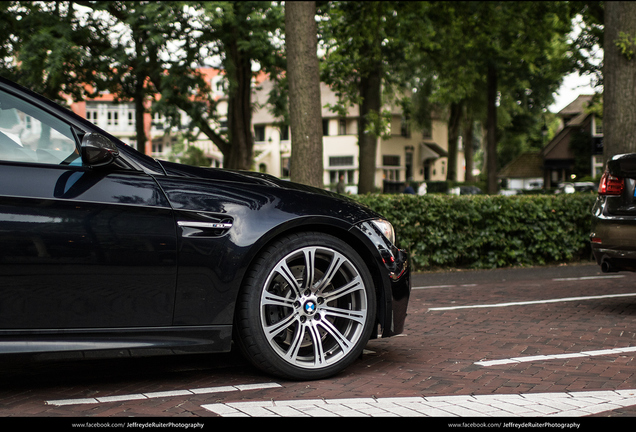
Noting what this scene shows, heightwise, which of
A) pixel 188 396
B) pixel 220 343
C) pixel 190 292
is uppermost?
pixel 190 292

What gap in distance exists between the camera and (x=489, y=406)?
138 inches

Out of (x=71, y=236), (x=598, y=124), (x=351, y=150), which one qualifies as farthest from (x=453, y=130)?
(x=71, y=236)

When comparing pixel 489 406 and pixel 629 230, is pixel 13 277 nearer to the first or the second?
pixel 489 406

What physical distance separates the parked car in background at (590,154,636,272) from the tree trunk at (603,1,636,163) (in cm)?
633

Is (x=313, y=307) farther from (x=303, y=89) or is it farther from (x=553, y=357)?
(x=303, y=89)

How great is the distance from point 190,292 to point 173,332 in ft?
0.75

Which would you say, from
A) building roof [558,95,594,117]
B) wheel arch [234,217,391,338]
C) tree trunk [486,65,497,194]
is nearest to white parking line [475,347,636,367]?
wheel arch [234,217,391,338]

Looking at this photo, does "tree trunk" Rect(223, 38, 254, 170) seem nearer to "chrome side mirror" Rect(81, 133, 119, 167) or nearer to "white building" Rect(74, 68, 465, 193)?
"chrome side mirror" Rect(81, 133, 119, 167)

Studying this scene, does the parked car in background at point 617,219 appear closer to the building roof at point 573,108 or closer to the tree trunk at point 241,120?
the tree trunk at point 241,120

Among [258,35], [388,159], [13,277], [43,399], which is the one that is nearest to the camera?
[13,277]

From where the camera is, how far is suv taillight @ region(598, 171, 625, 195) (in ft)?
21.7

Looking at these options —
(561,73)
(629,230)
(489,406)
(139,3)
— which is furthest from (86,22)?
(489,406)

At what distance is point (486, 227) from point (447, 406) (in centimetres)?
839

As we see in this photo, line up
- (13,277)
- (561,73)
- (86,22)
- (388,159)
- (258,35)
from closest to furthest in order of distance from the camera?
1. (13,277)
2. (258,35)
3. (86,22)
4. (561,73)
5. (388,159)
